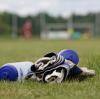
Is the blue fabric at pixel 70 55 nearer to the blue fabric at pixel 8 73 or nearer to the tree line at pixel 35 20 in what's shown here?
the blue fabric at pixel 8 73

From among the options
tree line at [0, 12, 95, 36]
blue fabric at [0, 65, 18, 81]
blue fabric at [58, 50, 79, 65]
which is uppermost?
blue fabric at [58, 50, 79, 65]

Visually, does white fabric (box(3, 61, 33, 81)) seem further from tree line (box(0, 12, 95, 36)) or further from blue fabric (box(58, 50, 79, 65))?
tree line (box(0, 12, 95, 36))

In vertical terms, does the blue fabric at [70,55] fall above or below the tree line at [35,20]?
above

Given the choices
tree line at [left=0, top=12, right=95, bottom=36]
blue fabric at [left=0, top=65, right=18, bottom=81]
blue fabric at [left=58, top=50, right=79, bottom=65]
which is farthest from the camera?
tree line at [left=0, top=12, right=95, bottom=36]

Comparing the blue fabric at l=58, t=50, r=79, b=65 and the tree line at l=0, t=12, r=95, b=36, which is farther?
the tree line at l=0, t=12, r=95, b=36

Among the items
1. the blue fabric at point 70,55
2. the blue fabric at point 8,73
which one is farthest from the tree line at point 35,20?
the blue fabric at point 8,73

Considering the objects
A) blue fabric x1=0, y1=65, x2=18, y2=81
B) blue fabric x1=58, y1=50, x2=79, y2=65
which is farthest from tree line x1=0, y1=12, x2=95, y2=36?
blue fabric x1=0, y1=65, x2=18, y2=81

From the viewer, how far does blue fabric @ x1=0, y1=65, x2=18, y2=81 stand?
414cm

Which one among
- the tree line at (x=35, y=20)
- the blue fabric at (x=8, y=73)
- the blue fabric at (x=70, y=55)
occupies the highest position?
the blue fabric at (x=70, y=55)

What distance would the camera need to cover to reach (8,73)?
4.16 meters

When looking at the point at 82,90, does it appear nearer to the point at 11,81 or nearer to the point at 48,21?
the point at 11,81

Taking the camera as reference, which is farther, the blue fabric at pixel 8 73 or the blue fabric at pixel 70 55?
the blue fabric at pixel 70 55

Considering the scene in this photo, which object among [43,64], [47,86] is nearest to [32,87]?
[47,86]

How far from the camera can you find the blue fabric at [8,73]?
414 centimetres
